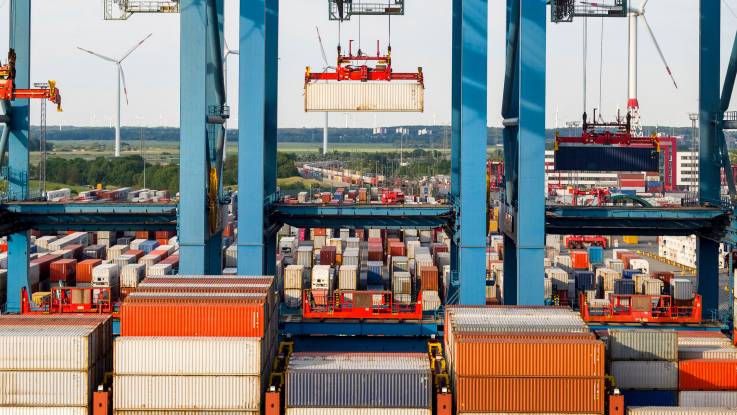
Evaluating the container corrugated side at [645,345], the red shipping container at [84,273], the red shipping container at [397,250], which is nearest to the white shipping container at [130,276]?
the red shipping container at [84,273]

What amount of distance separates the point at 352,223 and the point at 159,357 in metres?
16.4

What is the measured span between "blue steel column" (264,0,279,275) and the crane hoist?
25.8 feet

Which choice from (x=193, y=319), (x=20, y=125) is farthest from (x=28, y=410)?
(x=20, y=125)

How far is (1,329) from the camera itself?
75.1ft

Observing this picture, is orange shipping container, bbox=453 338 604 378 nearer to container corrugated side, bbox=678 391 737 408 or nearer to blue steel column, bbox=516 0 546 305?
container corrugated side, bbox=678 391 737 408

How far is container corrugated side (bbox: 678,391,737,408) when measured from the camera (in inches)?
944

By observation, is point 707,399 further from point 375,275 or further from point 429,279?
point 375,275

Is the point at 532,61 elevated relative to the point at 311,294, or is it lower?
elevated

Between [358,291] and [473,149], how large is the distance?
642cm

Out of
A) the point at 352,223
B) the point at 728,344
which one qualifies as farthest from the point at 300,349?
the point at 728,344

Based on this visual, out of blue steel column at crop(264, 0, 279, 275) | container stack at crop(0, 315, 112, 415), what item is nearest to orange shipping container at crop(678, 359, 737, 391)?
container stack at crop(0, 315, 112, 415)

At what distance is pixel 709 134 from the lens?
3831 cm

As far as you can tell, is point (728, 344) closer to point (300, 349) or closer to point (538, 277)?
point (538, 277)

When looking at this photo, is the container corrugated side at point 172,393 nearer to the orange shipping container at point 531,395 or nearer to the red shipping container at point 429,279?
the orange shipping container at point 531,395
